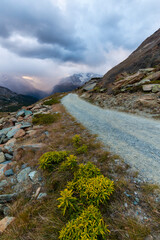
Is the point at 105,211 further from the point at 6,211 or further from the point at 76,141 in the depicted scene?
the point at 76,141

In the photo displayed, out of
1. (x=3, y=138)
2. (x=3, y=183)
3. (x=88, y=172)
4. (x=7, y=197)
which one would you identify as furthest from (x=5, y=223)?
(x=3, y=138)

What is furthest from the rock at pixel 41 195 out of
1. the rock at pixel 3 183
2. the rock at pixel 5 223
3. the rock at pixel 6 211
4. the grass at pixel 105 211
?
the rock at pixel 3 183

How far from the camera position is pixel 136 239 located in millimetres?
1953

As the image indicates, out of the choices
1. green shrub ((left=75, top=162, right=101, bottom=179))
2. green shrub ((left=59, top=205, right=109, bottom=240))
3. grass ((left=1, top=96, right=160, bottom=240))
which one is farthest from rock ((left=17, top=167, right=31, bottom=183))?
green shrub ((left=59, top=205, right=109, bottom=240))

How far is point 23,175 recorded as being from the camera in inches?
168

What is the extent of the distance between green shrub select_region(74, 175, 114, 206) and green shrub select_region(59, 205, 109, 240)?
37cm

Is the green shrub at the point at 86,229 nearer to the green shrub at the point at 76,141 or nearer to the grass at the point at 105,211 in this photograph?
the grass at the point at 105,211

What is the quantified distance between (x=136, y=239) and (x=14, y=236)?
2.70m

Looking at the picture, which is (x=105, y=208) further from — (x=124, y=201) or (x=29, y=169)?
(x=29, y=169)

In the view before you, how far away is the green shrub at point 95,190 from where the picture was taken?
2.46 metres

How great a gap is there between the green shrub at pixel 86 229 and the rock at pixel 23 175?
2.94 m

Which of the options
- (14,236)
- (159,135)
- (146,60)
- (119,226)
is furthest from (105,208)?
(146,60)

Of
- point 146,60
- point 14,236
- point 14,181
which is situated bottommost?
point 14,181

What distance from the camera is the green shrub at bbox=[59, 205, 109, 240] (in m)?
1.80
